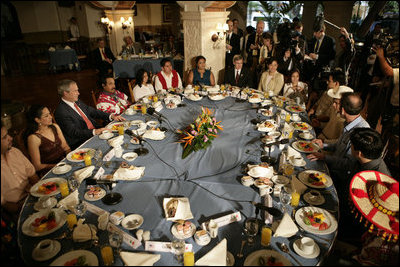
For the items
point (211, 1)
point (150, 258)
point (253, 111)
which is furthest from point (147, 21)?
point (150, 258)

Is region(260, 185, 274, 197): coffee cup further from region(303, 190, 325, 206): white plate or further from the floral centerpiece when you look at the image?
the floral centerpiece

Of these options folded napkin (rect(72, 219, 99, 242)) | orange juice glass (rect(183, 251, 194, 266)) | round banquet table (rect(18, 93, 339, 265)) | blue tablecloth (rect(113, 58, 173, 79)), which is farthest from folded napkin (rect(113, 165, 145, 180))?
blue tablecloth (rect(113, 58, 173, 79))

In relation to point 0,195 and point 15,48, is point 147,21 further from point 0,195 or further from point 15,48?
point 0,195

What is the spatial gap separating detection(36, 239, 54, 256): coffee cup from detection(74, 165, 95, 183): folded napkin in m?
0.66

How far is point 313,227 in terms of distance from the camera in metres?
1.92

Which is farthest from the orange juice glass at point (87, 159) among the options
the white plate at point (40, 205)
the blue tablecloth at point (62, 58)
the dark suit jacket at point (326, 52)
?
the blue tablecloth at point (62, 58)

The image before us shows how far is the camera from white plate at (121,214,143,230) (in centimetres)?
191

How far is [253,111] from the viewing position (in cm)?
407

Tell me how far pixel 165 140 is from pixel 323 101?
2.84 metres

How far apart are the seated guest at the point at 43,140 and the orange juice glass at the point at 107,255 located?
5.67ft

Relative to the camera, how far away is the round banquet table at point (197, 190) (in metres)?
1.80

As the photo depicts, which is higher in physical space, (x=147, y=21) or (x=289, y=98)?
(x=147, y=21)

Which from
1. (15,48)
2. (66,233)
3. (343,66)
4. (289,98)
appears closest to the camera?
(66,233)

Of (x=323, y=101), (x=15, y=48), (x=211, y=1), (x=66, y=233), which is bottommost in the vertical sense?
(x=66, y=233)
